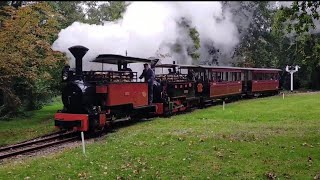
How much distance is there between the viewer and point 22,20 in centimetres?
1672

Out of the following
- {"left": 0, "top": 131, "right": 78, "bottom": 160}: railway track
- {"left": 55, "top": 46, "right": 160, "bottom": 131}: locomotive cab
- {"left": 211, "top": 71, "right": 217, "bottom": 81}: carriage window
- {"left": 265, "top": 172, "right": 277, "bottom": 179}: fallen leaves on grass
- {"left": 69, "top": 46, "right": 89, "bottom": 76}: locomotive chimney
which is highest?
{"left": 69, "top": 46, "right": 89, "bottom": 76}: locomotive chimney

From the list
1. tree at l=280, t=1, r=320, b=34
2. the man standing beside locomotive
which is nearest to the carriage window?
the man standing beside locomotive

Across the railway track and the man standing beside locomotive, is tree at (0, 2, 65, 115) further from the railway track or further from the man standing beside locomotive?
the man standing beside locomotive

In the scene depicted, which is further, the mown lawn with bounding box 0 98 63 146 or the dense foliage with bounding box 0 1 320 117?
the mown lawn with bounding box 0 98 63 146

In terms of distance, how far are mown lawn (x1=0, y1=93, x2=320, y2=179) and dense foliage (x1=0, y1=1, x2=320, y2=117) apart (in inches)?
114

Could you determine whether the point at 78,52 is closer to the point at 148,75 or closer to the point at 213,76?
the point at 148,75

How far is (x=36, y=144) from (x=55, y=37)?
1250 centimetres

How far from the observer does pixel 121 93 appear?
50.7ft

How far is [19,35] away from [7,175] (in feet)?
28.2

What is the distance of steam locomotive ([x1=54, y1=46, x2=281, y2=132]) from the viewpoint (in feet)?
46.4

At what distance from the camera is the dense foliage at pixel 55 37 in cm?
1223

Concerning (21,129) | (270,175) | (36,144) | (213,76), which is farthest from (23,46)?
(213,76)

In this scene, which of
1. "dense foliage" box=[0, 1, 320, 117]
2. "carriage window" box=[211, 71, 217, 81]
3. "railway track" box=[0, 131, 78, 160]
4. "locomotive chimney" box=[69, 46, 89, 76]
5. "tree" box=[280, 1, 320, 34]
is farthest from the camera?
"carriage window" box=[211, 71, 217, 81]

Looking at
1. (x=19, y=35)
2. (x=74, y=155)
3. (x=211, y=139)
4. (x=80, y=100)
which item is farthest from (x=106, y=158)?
(x=19, y=35)
